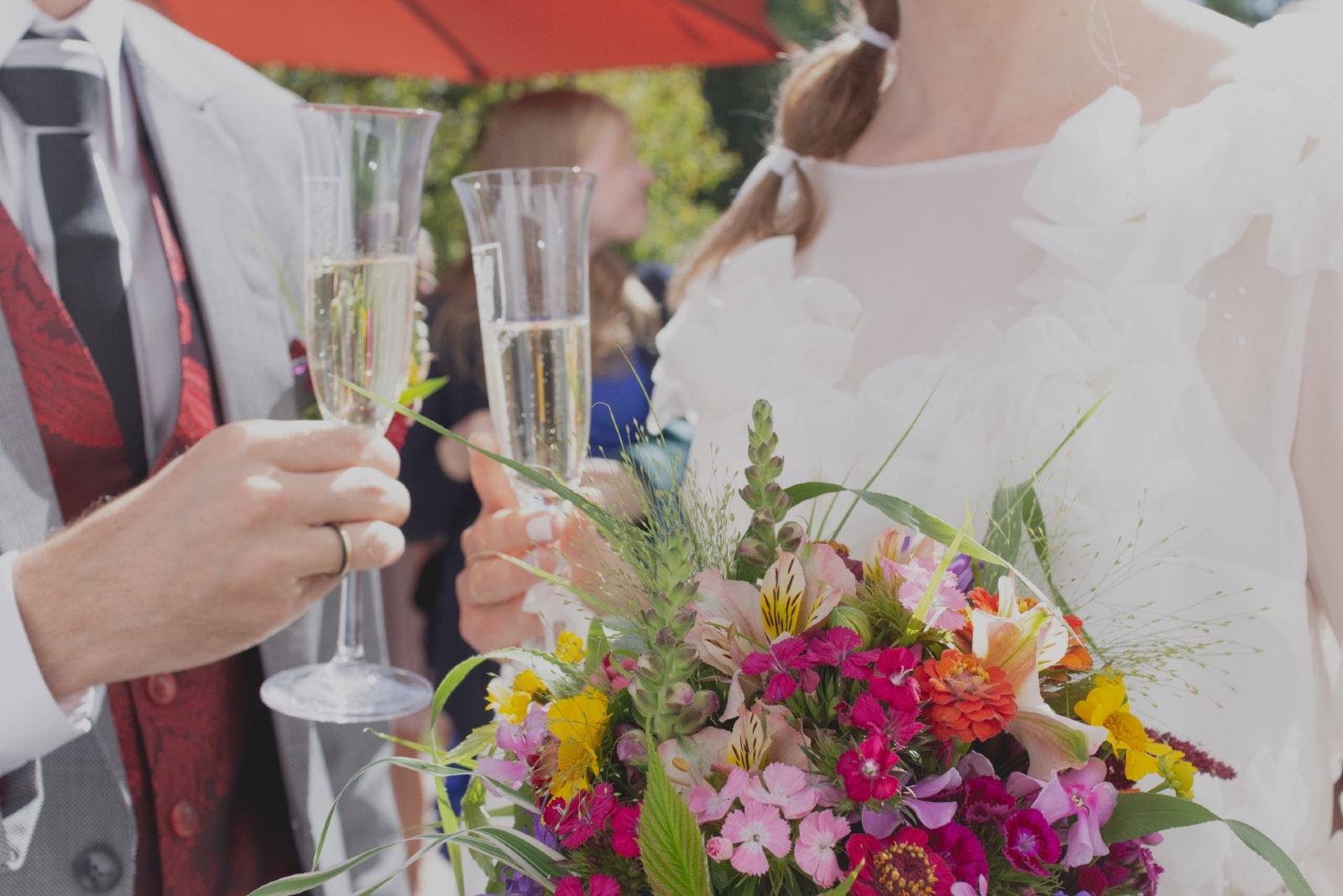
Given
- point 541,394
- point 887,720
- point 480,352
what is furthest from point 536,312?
point 480,352

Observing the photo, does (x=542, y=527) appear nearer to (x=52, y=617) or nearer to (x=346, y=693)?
(x=346, y=693)

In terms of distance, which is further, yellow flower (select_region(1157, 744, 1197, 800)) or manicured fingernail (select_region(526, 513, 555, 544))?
manicured fingernail (select_region(526, 513, 555, 544))

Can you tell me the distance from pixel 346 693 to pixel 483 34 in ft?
10.9

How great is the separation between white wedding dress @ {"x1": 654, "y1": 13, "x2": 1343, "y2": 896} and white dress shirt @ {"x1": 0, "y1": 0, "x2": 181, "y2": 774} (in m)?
1.09

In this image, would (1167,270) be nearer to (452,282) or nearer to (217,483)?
(217,483)

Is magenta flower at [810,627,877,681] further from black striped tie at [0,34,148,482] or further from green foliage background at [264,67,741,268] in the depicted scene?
green foliage background at [264,67,741,268]

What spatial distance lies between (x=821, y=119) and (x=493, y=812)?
4.39ft

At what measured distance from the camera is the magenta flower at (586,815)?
2.37ft

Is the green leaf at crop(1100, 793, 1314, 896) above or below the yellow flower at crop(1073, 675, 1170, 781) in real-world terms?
below

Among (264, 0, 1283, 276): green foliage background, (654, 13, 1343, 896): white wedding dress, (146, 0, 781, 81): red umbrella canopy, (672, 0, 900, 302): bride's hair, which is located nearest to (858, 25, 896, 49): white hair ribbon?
(672, 0, 900, 302): bride's hair

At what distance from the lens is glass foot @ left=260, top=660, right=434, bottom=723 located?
4.67 feet

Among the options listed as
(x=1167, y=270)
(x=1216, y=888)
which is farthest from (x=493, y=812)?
(x=1167, y=270)

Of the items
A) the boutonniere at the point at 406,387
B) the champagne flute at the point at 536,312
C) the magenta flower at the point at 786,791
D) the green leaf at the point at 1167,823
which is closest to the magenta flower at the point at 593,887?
the magenta flower at the point at 786,791

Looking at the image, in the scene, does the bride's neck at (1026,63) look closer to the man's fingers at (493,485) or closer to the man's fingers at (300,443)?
the man's fingers at (493,485)
